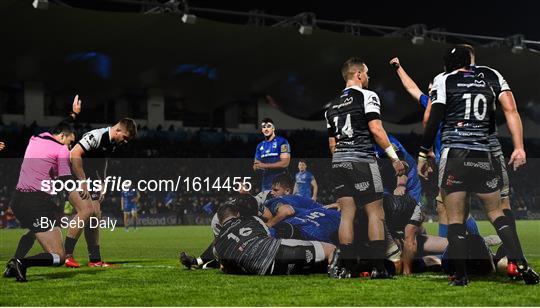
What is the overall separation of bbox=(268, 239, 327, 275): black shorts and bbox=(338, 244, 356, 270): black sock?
37cm

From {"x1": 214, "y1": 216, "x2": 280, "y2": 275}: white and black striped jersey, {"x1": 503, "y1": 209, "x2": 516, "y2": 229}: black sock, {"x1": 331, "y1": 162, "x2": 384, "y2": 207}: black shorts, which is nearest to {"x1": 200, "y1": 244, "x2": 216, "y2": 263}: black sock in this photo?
{"x1": 214, "y1": 216, "x2": 280, "y2": 275}: white and black striped jersey

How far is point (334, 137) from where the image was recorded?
6598mm

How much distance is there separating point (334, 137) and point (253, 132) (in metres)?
24.4

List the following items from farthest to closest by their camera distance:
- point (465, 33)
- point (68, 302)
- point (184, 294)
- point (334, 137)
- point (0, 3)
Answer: point (465, 33) → point (0, 3) → point (334, 137) → point (184, 294) → point (68, 302)

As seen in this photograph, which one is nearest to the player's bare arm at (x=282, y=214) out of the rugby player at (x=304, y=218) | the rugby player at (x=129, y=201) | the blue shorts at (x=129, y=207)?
the rugby player at (x=304, y=218)

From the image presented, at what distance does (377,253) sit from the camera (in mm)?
6324

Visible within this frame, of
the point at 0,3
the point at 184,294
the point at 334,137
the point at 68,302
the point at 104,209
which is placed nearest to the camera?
the point at 68,302

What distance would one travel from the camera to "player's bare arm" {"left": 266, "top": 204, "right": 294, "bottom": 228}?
733 cm

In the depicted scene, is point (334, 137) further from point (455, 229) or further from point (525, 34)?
point (525, 34)

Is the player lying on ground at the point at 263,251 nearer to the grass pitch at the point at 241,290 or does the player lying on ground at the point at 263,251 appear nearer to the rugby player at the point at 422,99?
the grass pitch at the point at 241,290

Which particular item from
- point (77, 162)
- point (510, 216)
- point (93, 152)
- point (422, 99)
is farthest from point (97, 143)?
point (510, 216)

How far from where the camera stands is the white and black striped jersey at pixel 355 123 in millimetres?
6340

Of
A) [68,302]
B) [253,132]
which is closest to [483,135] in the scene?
[68,302]

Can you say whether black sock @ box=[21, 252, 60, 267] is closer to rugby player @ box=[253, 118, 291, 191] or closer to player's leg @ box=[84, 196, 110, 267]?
player's leg @ box=[84, 196, 110, 267]
